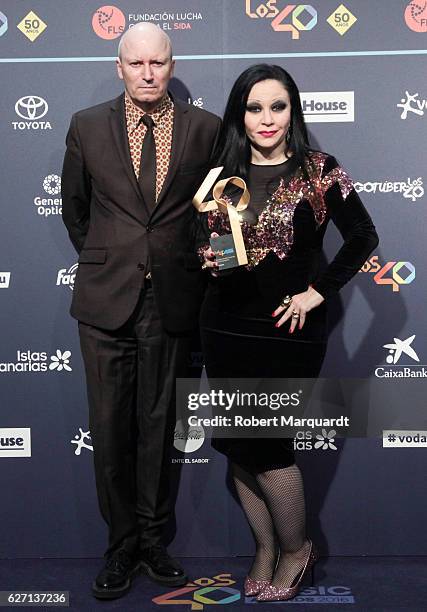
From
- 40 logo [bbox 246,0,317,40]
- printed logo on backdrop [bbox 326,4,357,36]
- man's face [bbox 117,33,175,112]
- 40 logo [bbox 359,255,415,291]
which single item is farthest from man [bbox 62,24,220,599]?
40 logo [bbox 359,255,415,291]

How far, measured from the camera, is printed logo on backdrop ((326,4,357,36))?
3262 millimetres

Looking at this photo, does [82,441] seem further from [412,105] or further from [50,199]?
[412,105]

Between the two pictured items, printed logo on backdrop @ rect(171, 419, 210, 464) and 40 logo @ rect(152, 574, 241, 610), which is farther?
printed logo on backdrop @ rect(171, 419, 210, 464)

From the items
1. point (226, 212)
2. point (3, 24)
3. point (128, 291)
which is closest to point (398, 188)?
point (226, 212)

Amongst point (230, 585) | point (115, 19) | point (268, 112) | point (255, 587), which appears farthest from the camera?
point (115, 19)

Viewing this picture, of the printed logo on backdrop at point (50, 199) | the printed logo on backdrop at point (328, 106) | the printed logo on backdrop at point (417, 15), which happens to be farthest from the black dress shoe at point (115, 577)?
the printed logo on backdrop at point (417, 15)

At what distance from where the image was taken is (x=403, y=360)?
3.38 m

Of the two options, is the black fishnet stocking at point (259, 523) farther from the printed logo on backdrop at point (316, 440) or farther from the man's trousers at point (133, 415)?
the printed logo on backdrop at point (316, 440)

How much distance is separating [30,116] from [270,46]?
3.10 feet

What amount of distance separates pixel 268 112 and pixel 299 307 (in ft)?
2.07

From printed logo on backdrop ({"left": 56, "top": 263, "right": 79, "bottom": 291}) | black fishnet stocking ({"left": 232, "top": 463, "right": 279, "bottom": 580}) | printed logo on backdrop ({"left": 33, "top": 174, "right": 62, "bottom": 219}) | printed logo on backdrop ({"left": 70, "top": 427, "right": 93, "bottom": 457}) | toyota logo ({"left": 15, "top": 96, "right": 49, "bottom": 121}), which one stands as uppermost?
toyota logo ({"left": 15, "top": 96, "right": 49, "bottom": 121})

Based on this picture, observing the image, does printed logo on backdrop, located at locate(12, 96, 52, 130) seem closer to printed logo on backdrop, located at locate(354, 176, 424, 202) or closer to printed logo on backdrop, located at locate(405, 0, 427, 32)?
printed logo on backdrop, located at locate(354, 176, 424, 202)

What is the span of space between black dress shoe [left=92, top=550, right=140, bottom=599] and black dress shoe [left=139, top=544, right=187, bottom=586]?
53 millimetres

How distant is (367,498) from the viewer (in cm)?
344
